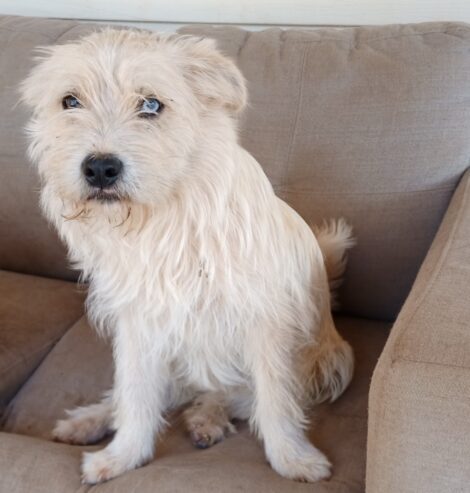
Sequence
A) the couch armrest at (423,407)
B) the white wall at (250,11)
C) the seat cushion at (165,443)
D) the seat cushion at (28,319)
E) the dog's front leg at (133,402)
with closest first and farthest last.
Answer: the couch armrest at (423,407)
the seat cushion at (165,443)
the dog's front leg at (133,402)
the seat cushion at (28,319)
the white wall at (250,11)

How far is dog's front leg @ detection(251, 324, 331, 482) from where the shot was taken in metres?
1.12

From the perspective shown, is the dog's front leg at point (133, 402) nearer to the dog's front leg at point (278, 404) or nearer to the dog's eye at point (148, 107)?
the dog's front leg at point (278, 404)

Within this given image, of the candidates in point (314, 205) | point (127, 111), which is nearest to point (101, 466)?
point (127, 111)

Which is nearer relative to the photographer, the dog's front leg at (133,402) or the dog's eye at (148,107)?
the dog's eye at (148,107)

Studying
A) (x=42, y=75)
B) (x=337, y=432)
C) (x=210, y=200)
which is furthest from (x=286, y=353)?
(x=42, y=75)

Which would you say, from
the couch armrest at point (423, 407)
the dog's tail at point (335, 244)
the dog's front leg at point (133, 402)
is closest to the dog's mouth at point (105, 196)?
the dog's front leg at point (133, 402)

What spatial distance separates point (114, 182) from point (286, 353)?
18.5 inches

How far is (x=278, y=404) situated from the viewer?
1.15 m

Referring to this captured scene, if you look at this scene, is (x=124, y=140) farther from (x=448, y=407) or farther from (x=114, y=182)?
(x=448, y=407)

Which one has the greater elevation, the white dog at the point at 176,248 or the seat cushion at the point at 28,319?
the white dog at the point at 176,248

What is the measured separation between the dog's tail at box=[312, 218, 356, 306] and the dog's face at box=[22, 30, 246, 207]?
451 mm

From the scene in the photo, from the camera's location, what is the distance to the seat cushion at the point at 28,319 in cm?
136

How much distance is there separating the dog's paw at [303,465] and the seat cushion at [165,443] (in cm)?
2

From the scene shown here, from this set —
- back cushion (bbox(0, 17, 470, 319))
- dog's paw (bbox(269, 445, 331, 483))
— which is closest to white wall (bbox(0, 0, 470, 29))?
back cushion (bbox(0, 17, 470, 319))
